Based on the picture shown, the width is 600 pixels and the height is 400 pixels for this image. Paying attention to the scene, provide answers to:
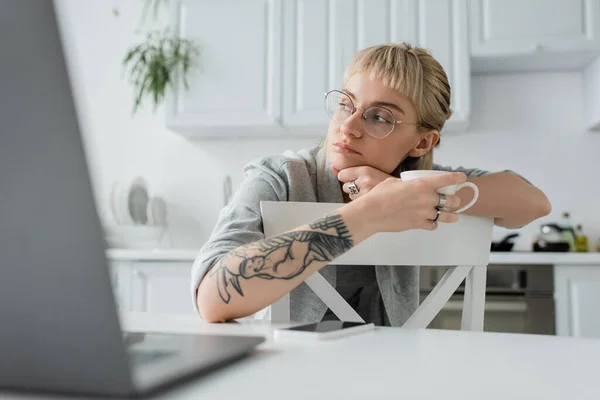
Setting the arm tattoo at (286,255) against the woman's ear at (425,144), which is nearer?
the arm tattoo at (286,255)

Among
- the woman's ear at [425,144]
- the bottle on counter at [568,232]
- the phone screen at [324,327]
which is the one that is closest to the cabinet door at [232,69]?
the bottle on counter at [568,232]

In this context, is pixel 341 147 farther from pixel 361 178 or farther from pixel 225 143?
pixel 225 143

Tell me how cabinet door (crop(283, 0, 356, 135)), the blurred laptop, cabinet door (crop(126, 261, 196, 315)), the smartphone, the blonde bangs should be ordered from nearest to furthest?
the blurred laptop, the smartphone, the blonde bangs, cabinet door (crop(126, 261, 196, 315)), cabinet door (crop(283, 0, 356, 135))

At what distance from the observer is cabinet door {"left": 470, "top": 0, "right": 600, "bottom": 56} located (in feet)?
9.77

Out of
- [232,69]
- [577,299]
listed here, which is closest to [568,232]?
[577,299]

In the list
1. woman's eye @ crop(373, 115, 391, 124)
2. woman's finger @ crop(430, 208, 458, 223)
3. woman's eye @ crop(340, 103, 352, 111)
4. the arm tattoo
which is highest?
woman's eye @ crop(340, 103, 352, 111)

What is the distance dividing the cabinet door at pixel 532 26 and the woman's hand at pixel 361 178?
6.39 ft

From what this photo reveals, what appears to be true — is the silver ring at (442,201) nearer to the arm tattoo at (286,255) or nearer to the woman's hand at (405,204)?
the woman's hand at (405,204)

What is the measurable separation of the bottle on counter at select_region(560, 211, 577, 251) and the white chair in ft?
6.69

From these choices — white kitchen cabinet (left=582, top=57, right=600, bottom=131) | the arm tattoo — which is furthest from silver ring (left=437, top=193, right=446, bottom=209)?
white kitchen cabinet (left=582, top=57, right=600, bottom=131)

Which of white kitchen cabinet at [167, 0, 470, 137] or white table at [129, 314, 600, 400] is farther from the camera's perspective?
white kitchen cabinet at [167, 0, 470, 137]

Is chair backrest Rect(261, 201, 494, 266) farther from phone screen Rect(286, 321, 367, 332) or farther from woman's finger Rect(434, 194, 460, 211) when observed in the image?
phone screen Rect(286, 321, 367, 332)

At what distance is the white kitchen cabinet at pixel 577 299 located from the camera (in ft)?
8.72

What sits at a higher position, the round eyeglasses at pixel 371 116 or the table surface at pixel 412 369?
the round eyeglasses at pixel 371 116
